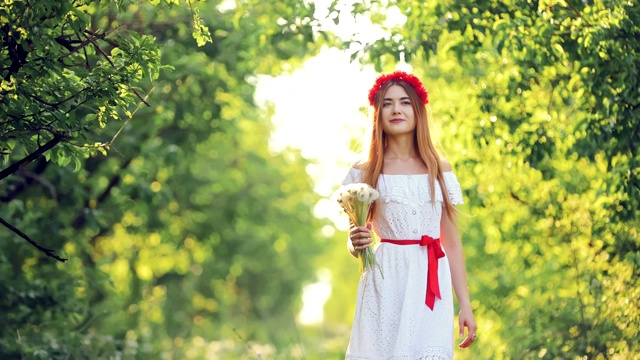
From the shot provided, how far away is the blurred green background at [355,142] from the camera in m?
6.09

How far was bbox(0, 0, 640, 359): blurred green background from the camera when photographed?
6094 millimetres

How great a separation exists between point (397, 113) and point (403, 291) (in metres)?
1.11

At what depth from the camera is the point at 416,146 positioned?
6.66m

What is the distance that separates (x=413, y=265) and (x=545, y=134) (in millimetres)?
3507

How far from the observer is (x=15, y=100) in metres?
5.82

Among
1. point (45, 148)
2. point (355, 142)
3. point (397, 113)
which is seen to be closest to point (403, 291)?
point (397, 113)

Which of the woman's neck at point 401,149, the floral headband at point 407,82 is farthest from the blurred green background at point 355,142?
the woman's neck at point 401,149

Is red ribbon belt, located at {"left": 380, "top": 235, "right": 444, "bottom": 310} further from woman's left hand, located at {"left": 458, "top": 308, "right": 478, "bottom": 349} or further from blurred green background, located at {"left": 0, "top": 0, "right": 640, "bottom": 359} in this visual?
blurred green background, located at {"left": 0, "top": 0, "right": 640, "bottom": 359}

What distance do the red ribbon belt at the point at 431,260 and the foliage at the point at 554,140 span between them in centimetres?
200

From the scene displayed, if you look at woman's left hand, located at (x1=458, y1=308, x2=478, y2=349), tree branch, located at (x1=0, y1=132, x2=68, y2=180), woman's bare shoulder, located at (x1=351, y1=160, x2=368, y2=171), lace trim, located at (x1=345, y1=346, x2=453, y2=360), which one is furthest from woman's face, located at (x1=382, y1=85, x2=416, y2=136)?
tree branch, located at (x1=0, y1=132, x2=68, y2=180)

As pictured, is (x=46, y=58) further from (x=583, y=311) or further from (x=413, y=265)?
(x=583, y=311)

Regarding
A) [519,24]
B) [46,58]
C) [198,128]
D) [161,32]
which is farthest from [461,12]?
[198,128]

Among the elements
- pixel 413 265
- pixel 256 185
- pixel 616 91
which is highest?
pixel 256 185

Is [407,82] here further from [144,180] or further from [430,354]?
[144,180]
